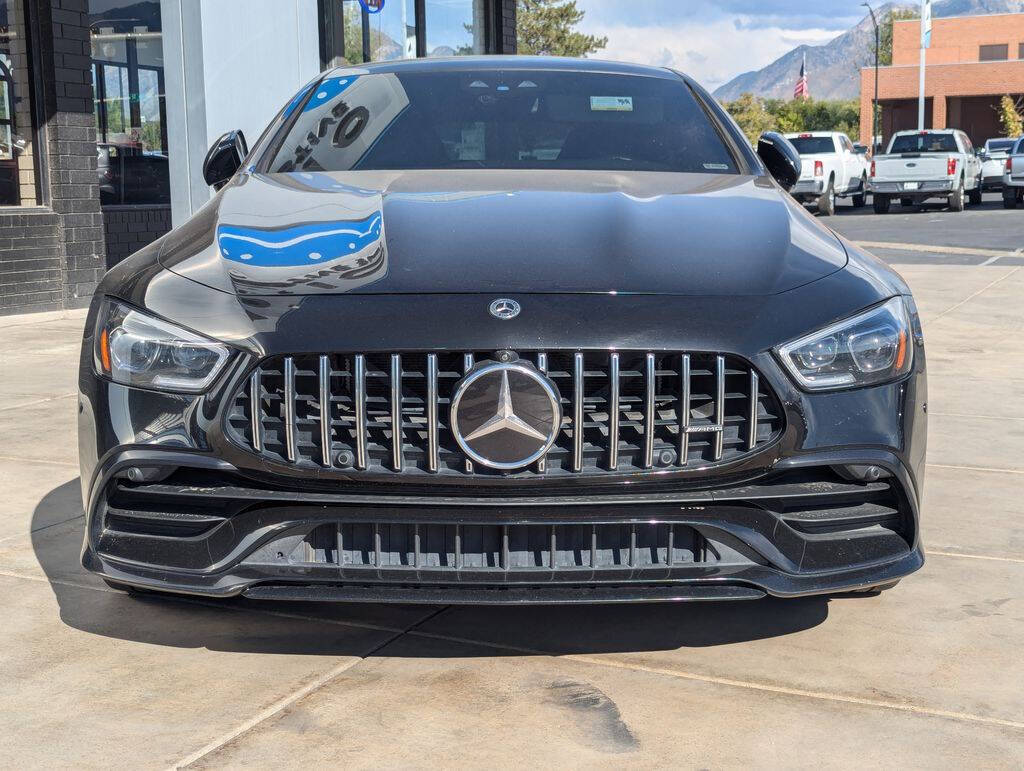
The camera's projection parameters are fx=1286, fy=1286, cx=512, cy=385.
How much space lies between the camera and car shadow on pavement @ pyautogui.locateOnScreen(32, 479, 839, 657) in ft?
10.3

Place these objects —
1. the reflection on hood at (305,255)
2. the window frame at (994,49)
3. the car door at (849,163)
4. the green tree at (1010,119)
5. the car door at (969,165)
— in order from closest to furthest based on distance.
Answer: the reflection on hood at (305,255) → the car door at (969,165) → the car door at (849,163) → the green tree at (1010,119) → the window frame at (994,49)

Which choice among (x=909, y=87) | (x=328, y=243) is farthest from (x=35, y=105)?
(x=909, y=87)

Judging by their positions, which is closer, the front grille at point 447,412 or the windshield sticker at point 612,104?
the front grille at point 447,412

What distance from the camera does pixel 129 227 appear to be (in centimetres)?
1233

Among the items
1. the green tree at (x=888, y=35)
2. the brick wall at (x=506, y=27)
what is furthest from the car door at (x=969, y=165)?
the green tree at (x=888, y=35)

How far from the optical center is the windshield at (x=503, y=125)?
4.05 metres

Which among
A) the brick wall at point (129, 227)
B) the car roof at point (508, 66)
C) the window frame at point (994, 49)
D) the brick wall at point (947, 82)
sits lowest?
the brick wall at point (129, 227)

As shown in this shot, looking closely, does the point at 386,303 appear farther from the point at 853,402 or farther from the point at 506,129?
the point at 506,129

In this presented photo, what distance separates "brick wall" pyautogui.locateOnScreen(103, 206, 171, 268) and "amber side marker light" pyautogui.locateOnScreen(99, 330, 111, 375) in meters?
9.39

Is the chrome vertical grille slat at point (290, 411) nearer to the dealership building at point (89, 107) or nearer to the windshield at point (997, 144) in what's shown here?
the dealership building at point (89, 107)

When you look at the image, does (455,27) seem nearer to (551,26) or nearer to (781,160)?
(781,160)

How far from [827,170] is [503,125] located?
23.8 metres

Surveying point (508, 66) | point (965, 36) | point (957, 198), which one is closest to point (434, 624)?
point (508, 66)

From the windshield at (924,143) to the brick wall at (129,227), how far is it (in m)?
18.8
